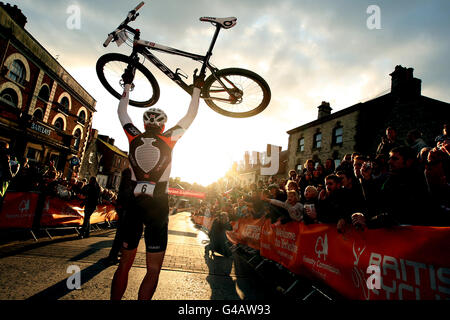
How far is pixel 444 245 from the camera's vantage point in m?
2.24

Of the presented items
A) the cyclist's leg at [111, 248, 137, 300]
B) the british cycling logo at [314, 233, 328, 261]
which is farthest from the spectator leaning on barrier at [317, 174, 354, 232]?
the cyclist's leg at [111, 248, 137, 300]

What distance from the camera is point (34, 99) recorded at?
1606 centimetres

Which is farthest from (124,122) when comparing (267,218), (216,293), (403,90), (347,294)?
(403,90)

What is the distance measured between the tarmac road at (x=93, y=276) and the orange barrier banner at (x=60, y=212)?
3.61 ft

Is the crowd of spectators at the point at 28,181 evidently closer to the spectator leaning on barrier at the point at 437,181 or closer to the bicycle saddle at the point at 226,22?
the bicycle saddle at the point at 226,22

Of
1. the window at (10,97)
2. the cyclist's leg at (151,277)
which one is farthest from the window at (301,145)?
the window at (10,97)

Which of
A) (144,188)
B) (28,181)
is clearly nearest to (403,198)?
(144,188)

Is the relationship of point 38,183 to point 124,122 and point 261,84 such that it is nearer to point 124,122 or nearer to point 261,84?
A: point 124,122

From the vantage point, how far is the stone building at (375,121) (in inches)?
621

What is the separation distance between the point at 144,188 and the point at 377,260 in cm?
294

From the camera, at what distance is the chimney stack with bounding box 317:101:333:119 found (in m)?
24.8

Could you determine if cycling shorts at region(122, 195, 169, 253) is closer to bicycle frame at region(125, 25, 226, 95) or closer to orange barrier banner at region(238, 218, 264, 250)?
bicycle frame at region(125, 25, 226, 95)

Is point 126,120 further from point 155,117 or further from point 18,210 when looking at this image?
point 18,210
